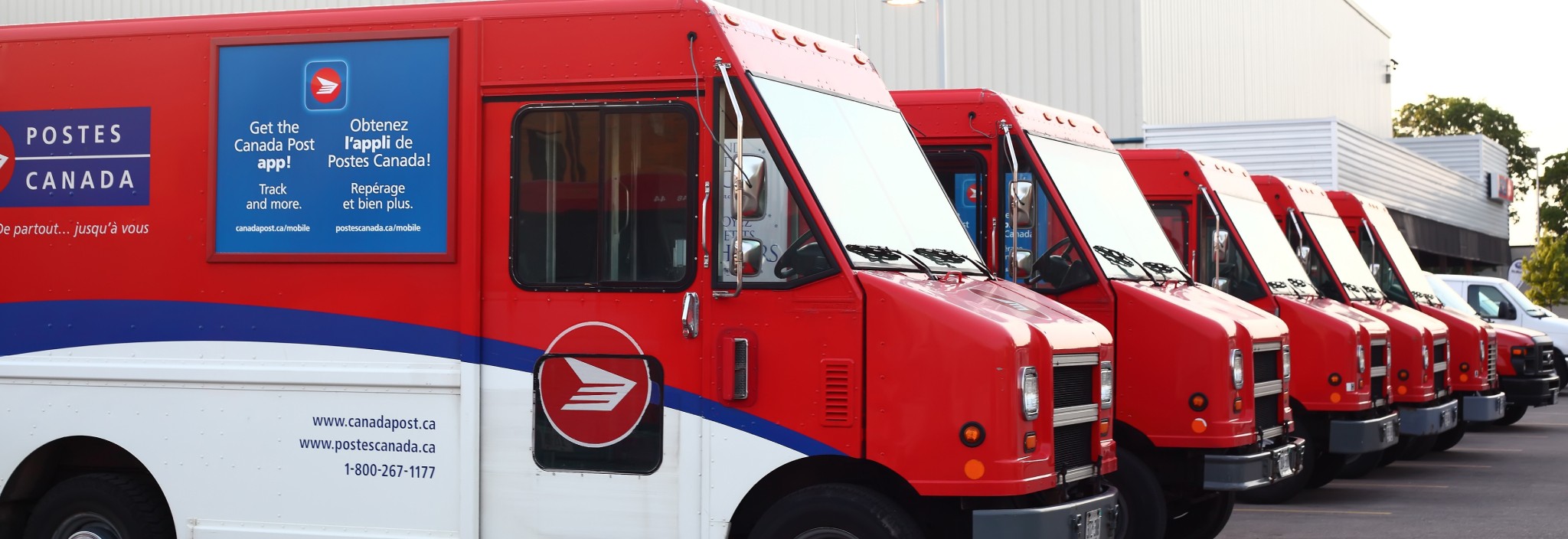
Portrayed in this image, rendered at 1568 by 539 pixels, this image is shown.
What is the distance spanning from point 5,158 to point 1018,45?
2415 centimetres

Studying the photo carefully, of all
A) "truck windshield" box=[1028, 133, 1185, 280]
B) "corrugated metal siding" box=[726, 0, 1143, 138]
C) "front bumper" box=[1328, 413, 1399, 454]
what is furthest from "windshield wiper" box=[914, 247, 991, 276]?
"corrugated metal siding" box=[726, 0, 1143, 138]

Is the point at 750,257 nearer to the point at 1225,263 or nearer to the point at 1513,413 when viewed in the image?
the point at 1225,263

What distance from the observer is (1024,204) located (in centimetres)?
969

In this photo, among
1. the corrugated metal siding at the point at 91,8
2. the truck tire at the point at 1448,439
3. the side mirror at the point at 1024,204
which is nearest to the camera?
the side mirror at the point at 1024,204

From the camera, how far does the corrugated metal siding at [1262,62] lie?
1277 inches

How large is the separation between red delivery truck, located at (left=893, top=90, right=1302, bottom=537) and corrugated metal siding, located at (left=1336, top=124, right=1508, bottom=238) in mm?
21649

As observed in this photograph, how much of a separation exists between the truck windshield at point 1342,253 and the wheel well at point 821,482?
8654 mm

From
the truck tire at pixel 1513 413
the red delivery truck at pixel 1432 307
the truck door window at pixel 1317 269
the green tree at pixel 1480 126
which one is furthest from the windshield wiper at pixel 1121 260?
the green tree at pixel 1480 126

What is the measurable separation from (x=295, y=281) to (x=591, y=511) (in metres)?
1.74

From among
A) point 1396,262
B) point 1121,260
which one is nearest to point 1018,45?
point 1396,262

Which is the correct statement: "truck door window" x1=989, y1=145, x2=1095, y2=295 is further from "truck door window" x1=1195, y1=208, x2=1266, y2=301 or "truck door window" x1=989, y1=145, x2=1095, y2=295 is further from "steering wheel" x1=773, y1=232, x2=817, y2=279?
"steering wheel" x1=773, y1=232, x2=817, y2=279

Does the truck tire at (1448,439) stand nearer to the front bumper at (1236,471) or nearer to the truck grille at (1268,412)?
the truck grille at (1268,412)

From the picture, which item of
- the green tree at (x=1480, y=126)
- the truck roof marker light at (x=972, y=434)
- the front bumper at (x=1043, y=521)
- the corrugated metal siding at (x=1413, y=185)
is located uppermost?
the green tree at (x=1480, y=126)

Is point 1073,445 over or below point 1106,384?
below
